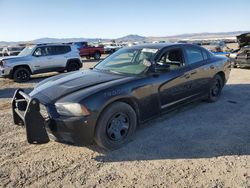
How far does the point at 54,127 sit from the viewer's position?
12.3 feet

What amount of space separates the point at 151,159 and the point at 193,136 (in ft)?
3.59

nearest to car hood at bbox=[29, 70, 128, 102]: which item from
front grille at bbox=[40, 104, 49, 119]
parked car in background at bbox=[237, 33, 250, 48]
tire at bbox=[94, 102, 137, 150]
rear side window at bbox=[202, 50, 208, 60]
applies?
front grille at bbox=[40, 104, 49, 119]

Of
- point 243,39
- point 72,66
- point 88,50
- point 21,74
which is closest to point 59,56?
point 72,66

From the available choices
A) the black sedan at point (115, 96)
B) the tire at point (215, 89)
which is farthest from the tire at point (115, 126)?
the tire at point (215, 89)

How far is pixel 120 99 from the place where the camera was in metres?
4.14

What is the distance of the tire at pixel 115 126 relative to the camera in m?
3.90

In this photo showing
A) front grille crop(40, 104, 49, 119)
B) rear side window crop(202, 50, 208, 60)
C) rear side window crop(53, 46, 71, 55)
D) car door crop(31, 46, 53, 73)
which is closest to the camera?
front grille crop(40, 104, 49, 119)

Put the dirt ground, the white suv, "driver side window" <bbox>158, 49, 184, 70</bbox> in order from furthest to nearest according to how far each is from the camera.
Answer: the white suv → "driver side window" <bbox>158, 49, 184, 70</bbox> → the dirt ground

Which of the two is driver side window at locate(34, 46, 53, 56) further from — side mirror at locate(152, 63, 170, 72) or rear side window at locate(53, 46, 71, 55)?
side mirror at locate(152, 63, 170, 72)

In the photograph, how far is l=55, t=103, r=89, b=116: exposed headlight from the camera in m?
3.66

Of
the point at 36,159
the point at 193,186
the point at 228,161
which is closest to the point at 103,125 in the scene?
the point at 36,159

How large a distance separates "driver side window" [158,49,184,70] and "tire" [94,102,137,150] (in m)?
1.43

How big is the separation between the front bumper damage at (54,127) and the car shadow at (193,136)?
19.1 inches

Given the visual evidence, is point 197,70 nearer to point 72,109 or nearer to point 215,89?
point 215,89
